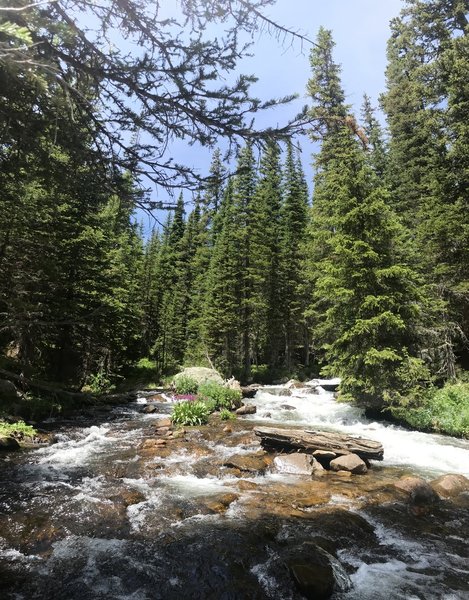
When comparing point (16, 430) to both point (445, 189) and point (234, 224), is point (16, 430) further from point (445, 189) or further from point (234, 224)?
point (234, 224)

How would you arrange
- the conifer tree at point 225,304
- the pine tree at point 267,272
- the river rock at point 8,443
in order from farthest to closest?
the pine tree at point 267,272 → the conifer tree at point 225,304 → the river rock at point 8,443

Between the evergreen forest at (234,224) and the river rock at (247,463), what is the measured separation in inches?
212

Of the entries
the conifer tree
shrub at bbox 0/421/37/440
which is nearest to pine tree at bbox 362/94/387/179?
the conifer tree

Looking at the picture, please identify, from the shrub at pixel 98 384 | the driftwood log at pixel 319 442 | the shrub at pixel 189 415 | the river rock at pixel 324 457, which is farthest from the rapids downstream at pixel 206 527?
the shrub at pixel 98 384

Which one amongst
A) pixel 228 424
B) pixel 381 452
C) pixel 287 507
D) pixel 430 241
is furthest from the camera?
pixel 430 241

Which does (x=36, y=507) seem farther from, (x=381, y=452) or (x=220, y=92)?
(x=381, y=452)

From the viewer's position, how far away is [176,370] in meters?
36.9

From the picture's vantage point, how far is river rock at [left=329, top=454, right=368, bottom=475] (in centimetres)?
950

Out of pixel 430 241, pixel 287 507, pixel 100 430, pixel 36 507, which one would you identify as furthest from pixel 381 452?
pixel 430 241

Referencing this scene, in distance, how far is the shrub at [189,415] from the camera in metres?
15.0

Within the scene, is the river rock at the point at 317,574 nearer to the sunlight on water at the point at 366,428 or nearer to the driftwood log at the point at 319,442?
the driftwood log at the point at 319,442

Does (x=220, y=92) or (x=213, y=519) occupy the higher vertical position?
(x=220, y=92)

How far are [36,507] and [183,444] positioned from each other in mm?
5333

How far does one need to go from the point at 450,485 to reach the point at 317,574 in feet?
16.9
